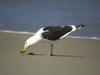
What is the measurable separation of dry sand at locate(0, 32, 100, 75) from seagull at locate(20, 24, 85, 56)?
0.09 ft

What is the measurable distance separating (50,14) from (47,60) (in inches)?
10.5

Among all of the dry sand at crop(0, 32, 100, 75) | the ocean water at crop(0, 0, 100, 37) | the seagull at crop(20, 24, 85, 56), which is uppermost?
the ocean water at crop(0, 0, 100, 37)

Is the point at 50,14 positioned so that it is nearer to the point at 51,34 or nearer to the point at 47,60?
the point at 51,34

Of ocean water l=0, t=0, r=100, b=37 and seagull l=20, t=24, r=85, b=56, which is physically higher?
ocean water l=0, t=0, r=100, b=37

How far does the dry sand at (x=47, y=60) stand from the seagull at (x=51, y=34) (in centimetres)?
3

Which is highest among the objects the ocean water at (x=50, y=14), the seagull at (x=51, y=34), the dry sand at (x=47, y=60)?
the ocean water at (x=50, y=14)

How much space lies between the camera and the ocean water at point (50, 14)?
125 cm

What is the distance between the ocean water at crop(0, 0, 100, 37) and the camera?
1249 millimetres

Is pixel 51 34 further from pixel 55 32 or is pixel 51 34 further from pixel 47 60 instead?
pixel 47 60

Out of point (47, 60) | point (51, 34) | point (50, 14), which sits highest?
point (50, 14)

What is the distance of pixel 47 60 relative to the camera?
1.25 metres

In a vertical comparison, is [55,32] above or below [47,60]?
above

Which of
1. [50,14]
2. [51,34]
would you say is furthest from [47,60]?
[50,14]

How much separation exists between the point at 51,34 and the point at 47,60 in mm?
156
